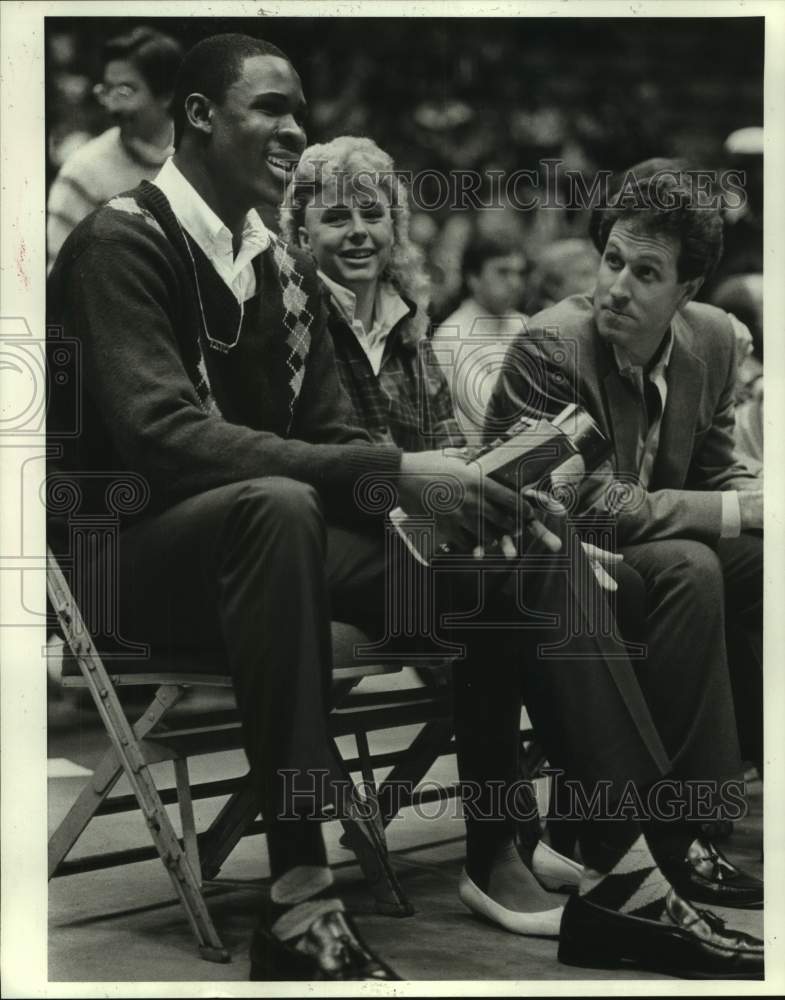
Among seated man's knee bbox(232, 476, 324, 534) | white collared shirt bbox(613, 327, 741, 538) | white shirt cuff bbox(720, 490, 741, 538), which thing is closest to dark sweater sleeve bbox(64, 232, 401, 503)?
seated man's knee bbox(232, 476, 324, 534)

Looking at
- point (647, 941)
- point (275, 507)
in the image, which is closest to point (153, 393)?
point (275, 507)

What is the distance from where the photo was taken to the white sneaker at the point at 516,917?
3.35m

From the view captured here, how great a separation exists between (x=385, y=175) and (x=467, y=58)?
0.38 m

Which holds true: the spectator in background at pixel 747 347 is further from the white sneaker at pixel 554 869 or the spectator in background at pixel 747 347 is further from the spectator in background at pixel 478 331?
the white sneaker at pixel 554 869

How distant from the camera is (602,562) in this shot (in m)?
3.57

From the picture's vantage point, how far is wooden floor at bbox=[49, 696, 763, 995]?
3246 millimetres

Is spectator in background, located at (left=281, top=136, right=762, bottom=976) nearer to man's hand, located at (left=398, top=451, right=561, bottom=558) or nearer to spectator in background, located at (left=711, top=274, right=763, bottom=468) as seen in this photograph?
man's hand, located at (left=398, top=451, right=561, bottom=558)

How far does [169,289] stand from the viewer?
3.29 meters

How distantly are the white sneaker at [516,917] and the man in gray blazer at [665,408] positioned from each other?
0.44m

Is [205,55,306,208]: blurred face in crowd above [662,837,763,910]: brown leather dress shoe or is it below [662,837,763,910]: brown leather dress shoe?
above

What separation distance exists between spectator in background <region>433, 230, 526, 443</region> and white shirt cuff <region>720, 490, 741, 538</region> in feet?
2.29

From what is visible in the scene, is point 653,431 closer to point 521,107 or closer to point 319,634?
point 521,107

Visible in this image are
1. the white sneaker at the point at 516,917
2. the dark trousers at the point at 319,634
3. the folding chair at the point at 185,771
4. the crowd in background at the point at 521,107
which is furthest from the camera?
the crowd in background at the point at 521,107

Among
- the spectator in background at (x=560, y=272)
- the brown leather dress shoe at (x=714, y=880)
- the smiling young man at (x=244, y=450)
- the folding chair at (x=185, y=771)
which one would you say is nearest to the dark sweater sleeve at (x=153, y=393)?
the smiling young man at (x=244, y=450)
